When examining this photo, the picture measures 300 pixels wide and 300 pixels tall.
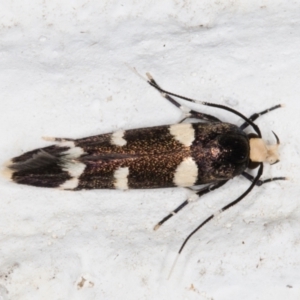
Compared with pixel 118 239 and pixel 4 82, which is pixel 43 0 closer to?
pixel 4 82

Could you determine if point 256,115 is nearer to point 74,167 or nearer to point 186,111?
point 186,111

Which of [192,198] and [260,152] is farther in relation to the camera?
[192,198]

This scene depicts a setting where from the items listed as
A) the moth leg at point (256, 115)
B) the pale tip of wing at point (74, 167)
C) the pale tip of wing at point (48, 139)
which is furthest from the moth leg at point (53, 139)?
the moth leg at point (256, 115)

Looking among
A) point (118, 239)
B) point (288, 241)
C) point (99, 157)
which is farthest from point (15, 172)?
point (288, 241)

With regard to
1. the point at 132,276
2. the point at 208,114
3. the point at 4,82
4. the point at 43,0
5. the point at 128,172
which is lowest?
the point at 132,276

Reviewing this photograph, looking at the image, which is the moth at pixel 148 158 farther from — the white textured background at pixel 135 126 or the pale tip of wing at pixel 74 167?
the white textured background at pixel 135 126

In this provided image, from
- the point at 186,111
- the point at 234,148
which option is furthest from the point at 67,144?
the point at 234,148
